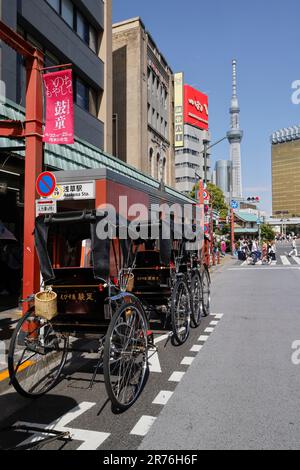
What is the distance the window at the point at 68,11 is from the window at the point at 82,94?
255cm

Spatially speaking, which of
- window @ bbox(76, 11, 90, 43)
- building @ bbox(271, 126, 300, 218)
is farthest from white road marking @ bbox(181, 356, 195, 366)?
building @ bbox(271, 126, 300, 218)

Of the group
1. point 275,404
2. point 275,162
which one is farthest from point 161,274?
point 275,162

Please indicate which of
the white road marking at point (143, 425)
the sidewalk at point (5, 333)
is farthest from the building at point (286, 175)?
the white road marking at point (143, 425)

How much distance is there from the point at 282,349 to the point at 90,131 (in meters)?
15.2

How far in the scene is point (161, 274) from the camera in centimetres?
719

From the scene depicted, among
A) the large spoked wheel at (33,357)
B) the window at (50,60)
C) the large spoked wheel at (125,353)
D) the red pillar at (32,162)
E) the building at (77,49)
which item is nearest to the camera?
the large spoked wheel at (125,353)

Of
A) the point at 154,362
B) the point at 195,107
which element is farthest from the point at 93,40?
the point at 195,107

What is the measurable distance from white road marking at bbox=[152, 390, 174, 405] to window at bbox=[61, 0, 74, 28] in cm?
1752

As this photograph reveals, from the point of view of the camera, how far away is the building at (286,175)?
180 m

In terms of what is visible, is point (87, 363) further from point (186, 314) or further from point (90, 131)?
point (90, 131)

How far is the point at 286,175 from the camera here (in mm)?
184750

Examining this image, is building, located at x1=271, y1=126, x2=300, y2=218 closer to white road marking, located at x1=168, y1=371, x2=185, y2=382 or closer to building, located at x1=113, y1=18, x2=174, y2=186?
building, located at x1=113, y1=18, x2=174, y2=186

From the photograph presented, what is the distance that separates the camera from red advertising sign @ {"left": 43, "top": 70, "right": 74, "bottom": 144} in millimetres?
7816

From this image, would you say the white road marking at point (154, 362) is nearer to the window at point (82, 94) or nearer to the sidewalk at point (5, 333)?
the sidewalk at point (5, 333)
